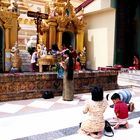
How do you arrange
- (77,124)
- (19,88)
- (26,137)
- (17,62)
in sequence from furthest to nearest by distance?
(17,62) → (19,88) → (77,124) → (26,137)

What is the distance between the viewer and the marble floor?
421cm

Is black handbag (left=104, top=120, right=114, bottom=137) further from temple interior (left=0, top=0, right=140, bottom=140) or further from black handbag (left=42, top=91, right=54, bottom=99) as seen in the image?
black handbag (left=42, top=91, right=54, bottom=99)

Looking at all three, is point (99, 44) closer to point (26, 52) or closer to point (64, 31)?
point (64, 31)

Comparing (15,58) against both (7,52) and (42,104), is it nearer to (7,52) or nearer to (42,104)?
(7,52)

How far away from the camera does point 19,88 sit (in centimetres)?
705

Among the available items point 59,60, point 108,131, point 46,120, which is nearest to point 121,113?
point 108,131

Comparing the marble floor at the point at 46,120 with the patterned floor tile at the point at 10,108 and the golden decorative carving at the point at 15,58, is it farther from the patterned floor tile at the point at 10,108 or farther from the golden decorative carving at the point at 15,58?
the golden decorative carving at the point at 15,58

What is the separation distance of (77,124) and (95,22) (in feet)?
39.3

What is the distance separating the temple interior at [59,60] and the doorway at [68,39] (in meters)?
0.06

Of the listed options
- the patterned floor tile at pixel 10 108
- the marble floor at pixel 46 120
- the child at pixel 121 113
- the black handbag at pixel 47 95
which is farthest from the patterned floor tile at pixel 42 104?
the child at pixel 121 113

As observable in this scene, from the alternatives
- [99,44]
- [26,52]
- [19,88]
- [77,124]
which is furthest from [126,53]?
[77,124]

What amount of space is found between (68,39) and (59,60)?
6.65 m

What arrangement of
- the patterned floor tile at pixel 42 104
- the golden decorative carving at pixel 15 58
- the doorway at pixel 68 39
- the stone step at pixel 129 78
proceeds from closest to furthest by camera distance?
the patterned floor tile at pixel 42 104 → the stone step at pixel 129 78 → the golden decorative carving at pixel 15 58 → the doorway at pixel 68 39

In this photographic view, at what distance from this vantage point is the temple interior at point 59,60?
194 inches
